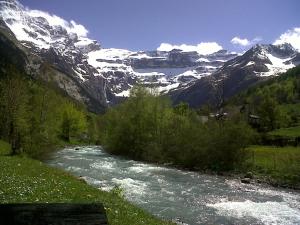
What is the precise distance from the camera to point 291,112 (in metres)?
160

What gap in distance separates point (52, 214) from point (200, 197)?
118 ft

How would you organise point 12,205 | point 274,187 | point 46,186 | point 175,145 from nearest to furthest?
point 12,205
point 46,186
point 274,187
point 175,145

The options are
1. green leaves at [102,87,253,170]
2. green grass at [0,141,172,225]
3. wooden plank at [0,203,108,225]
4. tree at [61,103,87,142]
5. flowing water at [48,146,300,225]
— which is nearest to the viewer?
wooden plank at [0,203,108,225]

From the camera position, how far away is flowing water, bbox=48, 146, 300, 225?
32.5 m

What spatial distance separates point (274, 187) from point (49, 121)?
1819 inches

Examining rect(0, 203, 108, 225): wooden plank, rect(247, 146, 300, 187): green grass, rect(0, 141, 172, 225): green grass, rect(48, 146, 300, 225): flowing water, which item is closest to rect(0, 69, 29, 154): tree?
rect(48, 146, 300, 225): flowing water

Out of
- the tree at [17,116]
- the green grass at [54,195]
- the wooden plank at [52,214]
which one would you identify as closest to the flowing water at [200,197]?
the green grass at [54,195]

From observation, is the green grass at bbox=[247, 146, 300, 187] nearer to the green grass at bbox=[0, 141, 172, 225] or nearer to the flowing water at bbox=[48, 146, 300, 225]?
the flowing water at bbox=[48, 146, 300, 225]

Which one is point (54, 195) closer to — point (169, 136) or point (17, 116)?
point (17, 116)

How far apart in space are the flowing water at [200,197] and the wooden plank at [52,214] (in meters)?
24.5

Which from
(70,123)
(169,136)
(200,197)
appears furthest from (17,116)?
(70,123)

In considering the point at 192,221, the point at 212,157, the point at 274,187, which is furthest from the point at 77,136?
the point at 192,221

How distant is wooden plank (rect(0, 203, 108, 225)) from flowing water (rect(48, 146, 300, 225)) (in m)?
24.5

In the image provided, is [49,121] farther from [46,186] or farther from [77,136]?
[77,136]
